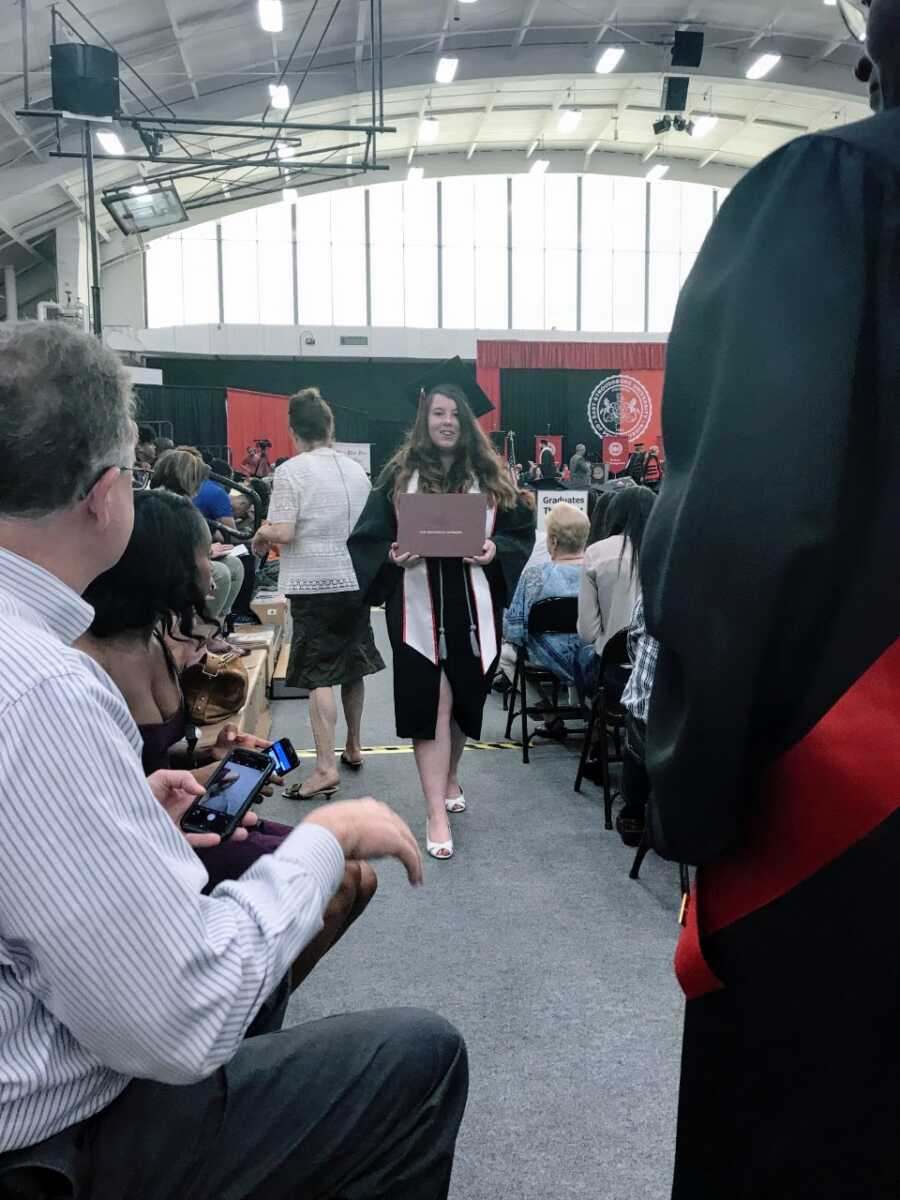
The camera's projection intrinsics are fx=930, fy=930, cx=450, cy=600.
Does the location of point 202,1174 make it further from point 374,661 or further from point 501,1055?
point 374,661

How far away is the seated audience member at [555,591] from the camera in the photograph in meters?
4.24

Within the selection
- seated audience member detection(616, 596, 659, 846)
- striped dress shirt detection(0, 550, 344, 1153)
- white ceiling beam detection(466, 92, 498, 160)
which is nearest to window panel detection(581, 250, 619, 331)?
white ceiling beam detection(466, 92, 498, 160)

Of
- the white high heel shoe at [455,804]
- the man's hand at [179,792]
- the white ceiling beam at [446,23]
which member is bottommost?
the white high heel shoe at [455,804]

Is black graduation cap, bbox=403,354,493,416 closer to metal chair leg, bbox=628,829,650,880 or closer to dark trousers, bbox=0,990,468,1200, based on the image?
metal chair leg, bbox=628,829,650,880

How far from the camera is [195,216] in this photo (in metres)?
18.9

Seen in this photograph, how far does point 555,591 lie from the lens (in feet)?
13.9

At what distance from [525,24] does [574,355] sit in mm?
7387

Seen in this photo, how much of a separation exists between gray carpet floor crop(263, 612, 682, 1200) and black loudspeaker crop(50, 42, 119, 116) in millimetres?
7369

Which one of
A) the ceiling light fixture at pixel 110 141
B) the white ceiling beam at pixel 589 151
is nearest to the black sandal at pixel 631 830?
the ceiling light fixture at pixel 110 141

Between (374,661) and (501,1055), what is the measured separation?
2.15 m

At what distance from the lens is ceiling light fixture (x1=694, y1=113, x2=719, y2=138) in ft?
55.1

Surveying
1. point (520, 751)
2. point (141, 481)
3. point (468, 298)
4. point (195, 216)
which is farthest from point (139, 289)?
point (520, 751)

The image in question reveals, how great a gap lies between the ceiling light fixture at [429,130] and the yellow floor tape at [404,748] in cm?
1515

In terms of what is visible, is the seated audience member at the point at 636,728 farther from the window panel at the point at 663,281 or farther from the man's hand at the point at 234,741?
the window panel at the point at 663,281
